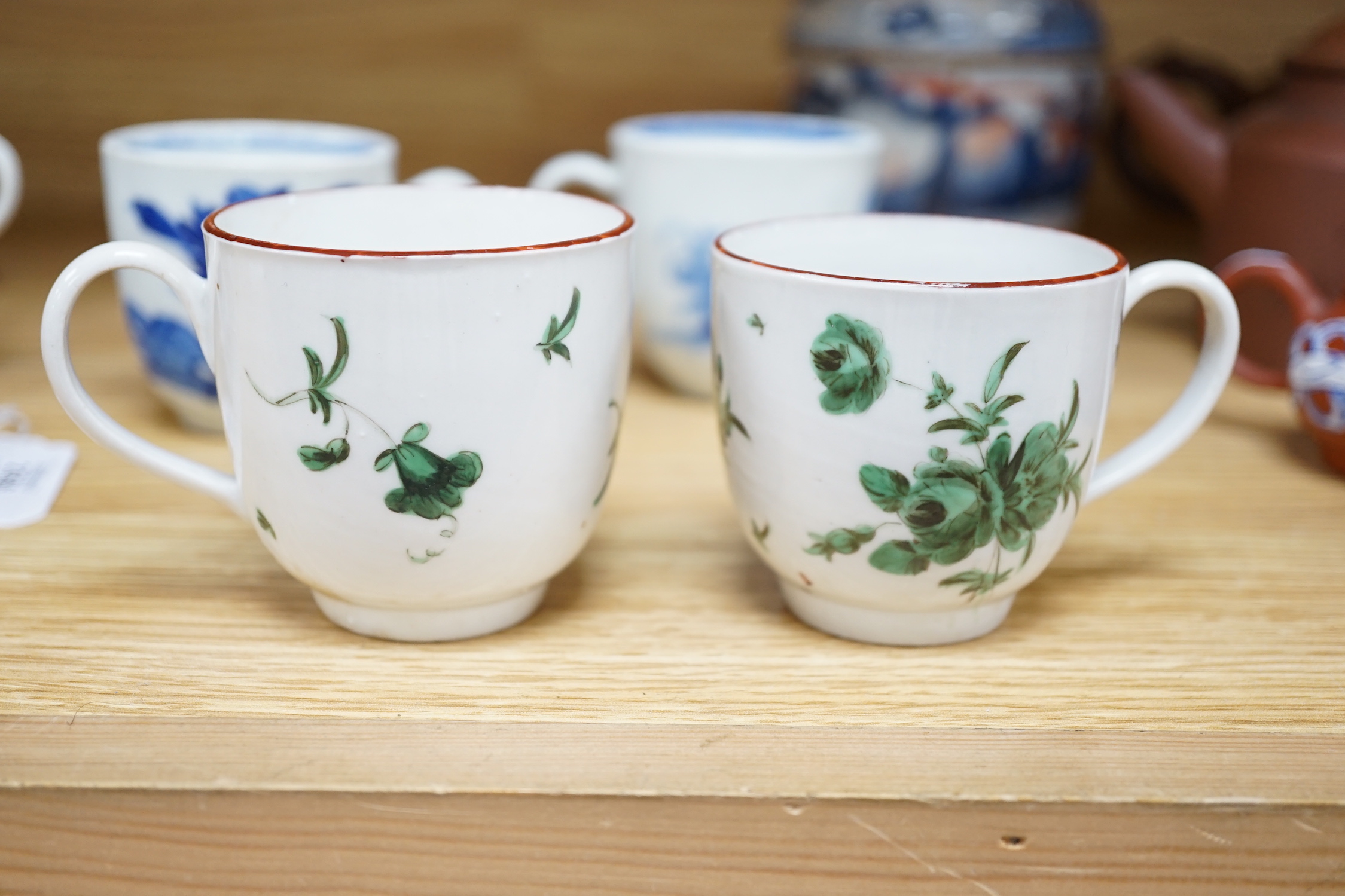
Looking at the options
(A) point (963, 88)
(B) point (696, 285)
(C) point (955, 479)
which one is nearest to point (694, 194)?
(B) point (696, 285)

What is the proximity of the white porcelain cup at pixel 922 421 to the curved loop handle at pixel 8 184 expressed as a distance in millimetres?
473

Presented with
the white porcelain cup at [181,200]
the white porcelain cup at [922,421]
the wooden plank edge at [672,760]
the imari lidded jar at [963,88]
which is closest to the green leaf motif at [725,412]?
the white porcelain cup at [922,421]

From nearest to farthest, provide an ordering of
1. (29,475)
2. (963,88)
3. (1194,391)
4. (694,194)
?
(1194,391)
(29,475)
(694,194)
(963,88)

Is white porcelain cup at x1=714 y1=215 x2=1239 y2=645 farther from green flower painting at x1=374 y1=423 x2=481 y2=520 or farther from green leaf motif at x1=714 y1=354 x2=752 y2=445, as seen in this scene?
green flower painting at x1=374 y1=423 x2=481 y2=520

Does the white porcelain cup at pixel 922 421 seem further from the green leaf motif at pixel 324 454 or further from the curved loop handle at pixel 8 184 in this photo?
the curved loop handle at pixel 8 184

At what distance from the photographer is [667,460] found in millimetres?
653

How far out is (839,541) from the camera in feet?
1.44

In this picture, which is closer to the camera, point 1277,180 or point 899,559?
point 899,559

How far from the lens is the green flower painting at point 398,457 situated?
403 millimetres

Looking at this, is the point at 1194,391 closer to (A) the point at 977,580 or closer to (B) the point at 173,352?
(A) the point at 977,580

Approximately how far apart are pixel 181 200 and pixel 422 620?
283mm

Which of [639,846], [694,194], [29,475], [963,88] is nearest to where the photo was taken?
[639,846]

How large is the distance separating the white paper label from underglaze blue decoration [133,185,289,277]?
4.6 inches

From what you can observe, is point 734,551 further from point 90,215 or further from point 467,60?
point 90,215
